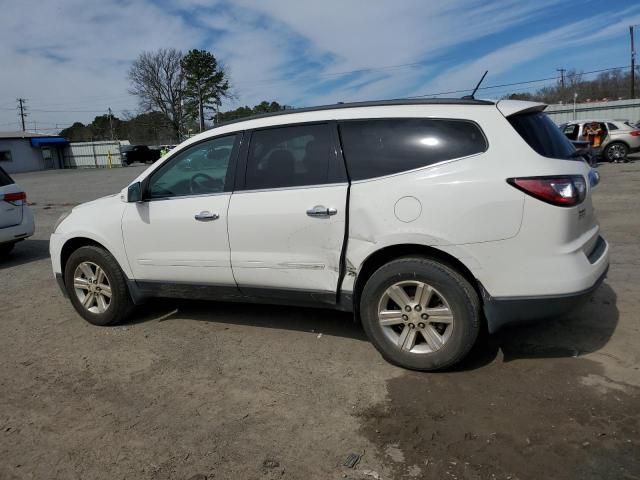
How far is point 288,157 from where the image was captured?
3.94 metres

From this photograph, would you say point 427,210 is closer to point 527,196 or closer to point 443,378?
point 527,196

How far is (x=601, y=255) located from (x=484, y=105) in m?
1.33

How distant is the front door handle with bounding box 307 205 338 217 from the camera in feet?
11.9

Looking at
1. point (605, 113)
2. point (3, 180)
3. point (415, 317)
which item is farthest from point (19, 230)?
point (605, 113)

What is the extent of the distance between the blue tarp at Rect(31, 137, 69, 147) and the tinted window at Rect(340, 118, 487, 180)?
5503 centimetres

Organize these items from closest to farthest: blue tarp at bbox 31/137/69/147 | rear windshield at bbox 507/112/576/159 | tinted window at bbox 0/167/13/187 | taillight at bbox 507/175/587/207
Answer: taillight at bbox 507/175/587/207 < rear windshield at bbox 507/112/576/159 < tinted window at bbox 0/167/13/187 < blue tarp at bbox 31/137/69/147

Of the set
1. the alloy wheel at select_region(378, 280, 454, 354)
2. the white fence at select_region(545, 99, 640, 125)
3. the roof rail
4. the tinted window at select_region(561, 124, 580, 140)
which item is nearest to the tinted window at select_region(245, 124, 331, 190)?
the roof rail

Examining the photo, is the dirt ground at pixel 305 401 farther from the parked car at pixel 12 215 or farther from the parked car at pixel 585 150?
the parked car at pixel 12 215

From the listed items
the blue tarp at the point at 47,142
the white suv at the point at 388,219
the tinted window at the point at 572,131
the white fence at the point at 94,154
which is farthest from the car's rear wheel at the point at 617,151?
the blue tarp at the point at 47,142

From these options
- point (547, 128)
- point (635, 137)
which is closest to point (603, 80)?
point (635, 137)

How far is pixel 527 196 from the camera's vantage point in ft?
10.2

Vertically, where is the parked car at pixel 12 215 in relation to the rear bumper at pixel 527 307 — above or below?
above

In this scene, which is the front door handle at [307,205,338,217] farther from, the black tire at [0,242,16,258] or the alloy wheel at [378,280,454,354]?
the black tire at [0,242,16,258]

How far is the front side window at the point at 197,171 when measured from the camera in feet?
13.8
